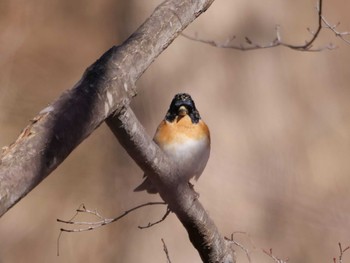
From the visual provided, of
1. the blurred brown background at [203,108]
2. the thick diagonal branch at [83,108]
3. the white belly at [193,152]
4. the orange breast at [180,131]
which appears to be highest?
the blurred brown background at [203,108]

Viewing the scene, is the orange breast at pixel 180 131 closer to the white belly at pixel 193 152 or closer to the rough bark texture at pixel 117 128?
the white belly at pixel 193 152

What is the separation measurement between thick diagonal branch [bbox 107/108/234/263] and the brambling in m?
0.33

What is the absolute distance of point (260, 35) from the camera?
19.5 ft

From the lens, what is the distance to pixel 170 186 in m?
2.88

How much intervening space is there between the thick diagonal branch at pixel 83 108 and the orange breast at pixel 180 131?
0.90 metres

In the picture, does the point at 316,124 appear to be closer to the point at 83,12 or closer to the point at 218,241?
the point at 83,12

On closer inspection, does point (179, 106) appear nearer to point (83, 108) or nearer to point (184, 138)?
point (184, 138)

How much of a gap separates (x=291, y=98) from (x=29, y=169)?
13.6ft

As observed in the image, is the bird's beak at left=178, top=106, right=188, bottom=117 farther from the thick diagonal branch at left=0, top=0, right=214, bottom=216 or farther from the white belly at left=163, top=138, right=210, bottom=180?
the thick diagonal branch at left=0, top=0, right=214, bottom=216

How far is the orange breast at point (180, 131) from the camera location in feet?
12.4

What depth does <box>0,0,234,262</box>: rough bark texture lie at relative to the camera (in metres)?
1.98

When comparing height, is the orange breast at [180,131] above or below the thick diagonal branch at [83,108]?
above

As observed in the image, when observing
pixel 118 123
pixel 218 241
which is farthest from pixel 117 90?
pixel 218 241

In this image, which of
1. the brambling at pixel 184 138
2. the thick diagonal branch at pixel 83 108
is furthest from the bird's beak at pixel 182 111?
the thick diagonal branch at pixel 83 108
